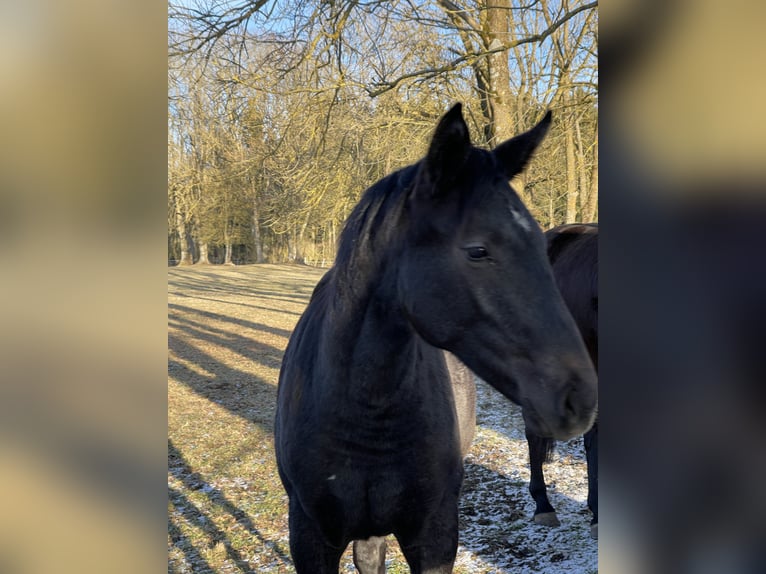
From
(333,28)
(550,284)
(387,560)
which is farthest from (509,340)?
(333,28)

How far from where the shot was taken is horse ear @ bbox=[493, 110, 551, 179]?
5.21 ft

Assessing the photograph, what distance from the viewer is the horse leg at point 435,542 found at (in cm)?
203

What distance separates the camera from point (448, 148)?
4.50ft

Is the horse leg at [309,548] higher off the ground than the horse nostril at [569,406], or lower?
lower

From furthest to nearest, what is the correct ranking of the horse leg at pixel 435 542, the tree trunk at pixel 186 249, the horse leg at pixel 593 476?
the tree trunk at pixel 186 249, the horse leg at pixel 593 476, the horse leg at pixel 435 542

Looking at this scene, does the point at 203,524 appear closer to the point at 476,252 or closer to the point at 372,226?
the point at 372,226

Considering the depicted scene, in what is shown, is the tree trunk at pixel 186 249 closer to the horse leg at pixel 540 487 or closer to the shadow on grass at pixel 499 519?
the shadow on grass at pixel 499 519

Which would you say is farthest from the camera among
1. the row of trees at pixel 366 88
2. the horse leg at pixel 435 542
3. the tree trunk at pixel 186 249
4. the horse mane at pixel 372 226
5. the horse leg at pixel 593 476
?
the tree trunk at pixel 186 249

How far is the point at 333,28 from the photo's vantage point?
7.21 meters
